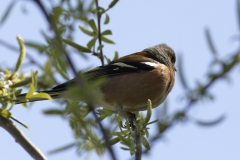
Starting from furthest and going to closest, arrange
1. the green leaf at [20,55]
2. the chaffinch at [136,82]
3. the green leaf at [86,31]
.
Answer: the chaffinch at [136,82] < the green leaf at [86,31] < the green leaf at [20,55]

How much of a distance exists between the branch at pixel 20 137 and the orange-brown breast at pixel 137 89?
270 cm

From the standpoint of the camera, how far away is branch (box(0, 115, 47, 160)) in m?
2.68

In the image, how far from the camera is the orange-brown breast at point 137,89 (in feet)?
18.4

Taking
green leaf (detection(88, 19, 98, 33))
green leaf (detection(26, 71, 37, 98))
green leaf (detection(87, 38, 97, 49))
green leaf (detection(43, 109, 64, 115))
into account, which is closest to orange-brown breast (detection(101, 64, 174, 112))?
green leaf (detection(87, 38, 97, 49))

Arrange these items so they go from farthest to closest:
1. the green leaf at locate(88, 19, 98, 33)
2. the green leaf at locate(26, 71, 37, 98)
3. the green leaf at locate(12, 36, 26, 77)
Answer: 1. the green leaf at locate(88, 19, 98, 33)
2. the green leaf at locate(12, 36, 26, 77)
3. the green leaf at locate(26, 71, 37, 98)

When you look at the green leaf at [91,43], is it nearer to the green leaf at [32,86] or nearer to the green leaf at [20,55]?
the green leaf at [20,55]

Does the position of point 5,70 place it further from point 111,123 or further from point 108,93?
point 108,93

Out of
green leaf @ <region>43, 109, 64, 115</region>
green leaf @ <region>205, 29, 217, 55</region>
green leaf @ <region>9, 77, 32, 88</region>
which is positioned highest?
green leaf @ <region>205, 29, 217, 55</region>

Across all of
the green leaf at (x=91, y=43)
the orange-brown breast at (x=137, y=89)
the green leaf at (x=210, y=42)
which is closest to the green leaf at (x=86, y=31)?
the green leaf at (x=91, y=43)

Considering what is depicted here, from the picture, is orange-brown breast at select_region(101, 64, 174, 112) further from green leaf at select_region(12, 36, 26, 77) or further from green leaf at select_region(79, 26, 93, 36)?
green leaf at select_region(12, 36, 26, 77)

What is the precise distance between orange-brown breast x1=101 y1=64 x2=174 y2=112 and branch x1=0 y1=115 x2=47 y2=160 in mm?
2699

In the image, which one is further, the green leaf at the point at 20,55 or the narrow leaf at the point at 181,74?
the green leaf at the point at 20,55

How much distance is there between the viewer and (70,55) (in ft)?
3.66

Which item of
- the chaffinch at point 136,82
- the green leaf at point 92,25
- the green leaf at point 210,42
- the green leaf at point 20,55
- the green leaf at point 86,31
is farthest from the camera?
the chaffinch at point 136,82
